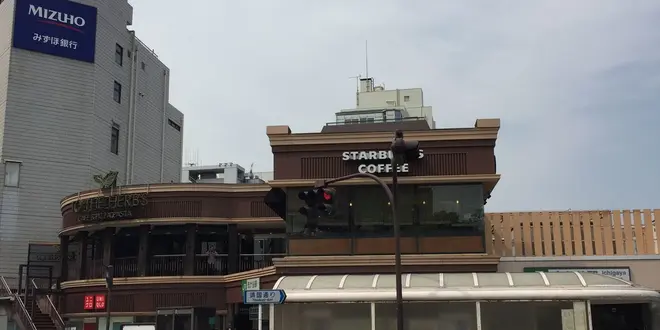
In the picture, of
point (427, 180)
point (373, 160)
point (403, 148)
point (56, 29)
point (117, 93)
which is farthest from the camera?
point (117, 93)

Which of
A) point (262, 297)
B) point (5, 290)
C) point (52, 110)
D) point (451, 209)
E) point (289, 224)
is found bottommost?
point (262, 297)

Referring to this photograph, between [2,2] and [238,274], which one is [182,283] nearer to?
[238,274]

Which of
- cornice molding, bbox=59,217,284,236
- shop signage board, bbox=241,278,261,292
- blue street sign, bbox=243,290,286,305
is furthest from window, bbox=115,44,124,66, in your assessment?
blue street sign, bbox=243,290,286,305

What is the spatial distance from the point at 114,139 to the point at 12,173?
7.36 m

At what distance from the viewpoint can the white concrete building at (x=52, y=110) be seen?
40281mm

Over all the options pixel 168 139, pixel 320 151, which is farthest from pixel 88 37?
pixel 320 151

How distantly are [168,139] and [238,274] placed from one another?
85.0 feet

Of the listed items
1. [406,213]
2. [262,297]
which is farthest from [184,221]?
[262,297]

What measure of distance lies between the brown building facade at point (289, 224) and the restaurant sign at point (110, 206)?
0.05 metres

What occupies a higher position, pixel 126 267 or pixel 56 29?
pixel 56 29

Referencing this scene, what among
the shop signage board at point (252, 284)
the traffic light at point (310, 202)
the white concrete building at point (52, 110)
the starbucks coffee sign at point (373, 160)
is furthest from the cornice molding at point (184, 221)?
the traffic light at point (310, 202)

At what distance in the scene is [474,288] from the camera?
19469mm

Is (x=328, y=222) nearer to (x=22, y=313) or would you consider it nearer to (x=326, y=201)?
(x=326, y=201)

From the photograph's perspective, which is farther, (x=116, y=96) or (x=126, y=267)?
(x=116, y=96)
